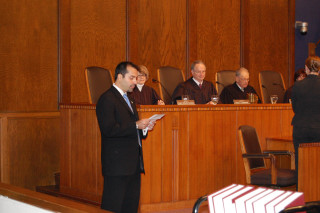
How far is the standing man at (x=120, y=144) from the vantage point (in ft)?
9.61

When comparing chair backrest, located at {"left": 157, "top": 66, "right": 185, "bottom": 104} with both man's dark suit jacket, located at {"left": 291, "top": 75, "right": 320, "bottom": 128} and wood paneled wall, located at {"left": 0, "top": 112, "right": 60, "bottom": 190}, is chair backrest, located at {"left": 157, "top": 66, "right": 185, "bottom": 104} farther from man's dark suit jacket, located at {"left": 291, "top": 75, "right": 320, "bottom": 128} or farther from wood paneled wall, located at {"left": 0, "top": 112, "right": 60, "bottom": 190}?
man's dark suit jacket, located at {"left": 291, "top": 75, "right": 320, "bottom": 128}

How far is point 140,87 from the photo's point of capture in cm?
515

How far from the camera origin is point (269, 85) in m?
6.13

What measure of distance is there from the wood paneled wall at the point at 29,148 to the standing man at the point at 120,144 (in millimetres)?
2381

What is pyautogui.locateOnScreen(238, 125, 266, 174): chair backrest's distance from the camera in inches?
153

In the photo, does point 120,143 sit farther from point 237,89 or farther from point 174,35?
point 174,35

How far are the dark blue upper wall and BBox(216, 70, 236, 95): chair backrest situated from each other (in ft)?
8.76

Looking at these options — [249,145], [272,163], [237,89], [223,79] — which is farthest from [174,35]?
[272,163]

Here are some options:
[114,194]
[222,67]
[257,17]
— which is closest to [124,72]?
[114,194]

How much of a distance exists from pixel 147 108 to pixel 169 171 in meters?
0.59

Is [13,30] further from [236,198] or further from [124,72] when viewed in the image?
[236,198]

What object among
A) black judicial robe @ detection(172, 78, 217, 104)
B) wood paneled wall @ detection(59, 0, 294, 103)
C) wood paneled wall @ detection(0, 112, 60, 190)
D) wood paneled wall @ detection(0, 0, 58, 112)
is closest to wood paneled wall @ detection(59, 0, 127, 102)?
wood paneled wall @ detection(59, 0, 294, 103)

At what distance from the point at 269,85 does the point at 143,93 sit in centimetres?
189

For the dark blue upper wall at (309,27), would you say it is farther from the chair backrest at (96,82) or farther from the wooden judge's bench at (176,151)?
the chair backrest at (96,82)
